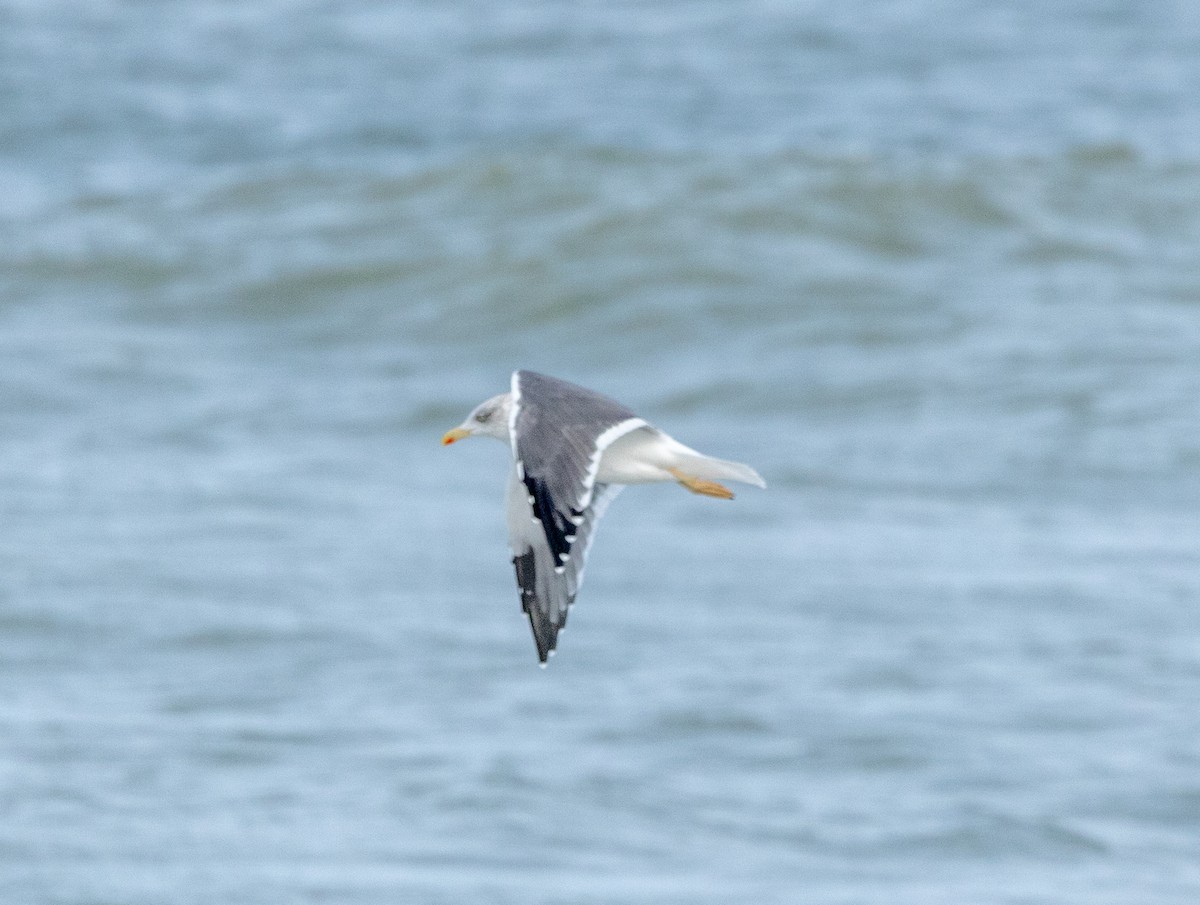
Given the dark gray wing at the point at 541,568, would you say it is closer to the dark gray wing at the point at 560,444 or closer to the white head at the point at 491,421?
the white head at the point at 491,421

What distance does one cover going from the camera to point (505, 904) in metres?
7.34

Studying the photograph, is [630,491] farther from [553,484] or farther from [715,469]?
[553,484]

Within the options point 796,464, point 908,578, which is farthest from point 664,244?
point 908,578

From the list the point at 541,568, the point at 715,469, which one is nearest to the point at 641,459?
the point at 715,469

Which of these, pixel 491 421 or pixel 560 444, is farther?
pixel 491 421

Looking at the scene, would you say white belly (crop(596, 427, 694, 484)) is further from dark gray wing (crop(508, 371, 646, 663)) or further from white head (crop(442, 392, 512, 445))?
white head (crop(442, 392, 512, 445))

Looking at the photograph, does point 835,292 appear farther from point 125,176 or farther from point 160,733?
point 160,733

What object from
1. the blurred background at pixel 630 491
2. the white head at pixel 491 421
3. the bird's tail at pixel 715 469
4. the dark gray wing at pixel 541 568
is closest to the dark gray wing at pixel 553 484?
the dark gray wing at pixel 541 568

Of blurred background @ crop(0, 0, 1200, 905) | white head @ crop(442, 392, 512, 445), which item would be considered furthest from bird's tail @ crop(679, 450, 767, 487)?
blurred background @ crop(0, 0, 1200, 905)

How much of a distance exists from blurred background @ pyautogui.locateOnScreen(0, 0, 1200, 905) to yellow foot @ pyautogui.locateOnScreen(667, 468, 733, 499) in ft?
7.86

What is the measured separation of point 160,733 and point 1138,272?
8.31 meters

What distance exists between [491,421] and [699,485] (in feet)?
1.83

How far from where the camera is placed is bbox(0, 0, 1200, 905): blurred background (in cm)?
806

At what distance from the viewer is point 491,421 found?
555 centimetres
